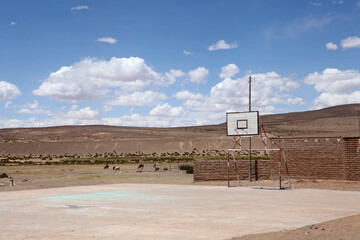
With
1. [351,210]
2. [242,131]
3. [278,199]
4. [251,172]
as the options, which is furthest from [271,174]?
[351,210]

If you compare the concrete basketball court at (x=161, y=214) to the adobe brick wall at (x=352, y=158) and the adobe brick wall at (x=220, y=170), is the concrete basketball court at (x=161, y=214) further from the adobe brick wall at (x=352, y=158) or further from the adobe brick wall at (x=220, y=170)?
the adobe brick wall at (x=220, y=170)

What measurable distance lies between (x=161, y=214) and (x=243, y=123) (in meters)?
20.1

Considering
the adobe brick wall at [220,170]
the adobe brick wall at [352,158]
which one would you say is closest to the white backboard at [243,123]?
the adobe brick wall at [220,170]

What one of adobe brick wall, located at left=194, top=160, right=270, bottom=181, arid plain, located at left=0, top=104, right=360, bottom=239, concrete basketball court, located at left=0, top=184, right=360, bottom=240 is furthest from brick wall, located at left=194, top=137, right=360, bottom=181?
Answer: concrete basketball court, located at left=0, top=184, right=360, bottom=240

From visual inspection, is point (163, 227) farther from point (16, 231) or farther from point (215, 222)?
point (16, 231)

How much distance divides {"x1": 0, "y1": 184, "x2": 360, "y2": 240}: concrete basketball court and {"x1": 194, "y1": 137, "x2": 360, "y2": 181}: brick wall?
8.53m

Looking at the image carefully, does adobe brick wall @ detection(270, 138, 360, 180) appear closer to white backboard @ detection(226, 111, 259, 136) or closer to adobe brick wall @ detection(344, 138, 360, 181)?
adobe brick wall @ detection(344, 138, 360, 181)

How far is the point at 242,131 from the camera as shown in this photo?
38.3 meters

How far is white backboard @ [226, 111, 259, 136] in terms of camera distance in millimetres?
37875

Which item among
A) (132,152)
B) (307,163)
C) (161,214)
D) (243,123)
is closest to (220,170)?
(243,123)

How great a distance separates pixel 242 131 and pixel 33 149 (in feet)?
420

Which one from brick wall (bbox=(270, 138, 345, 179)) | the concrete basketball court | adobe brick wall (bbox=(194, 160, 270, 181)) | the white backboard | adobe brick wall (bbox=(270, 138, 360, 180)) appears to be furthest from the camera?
adobe brick wall (bbox=(194, 160, 270, 181))

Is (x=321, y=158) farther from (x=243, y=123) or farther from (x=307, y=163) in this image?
(x=243, y=123)

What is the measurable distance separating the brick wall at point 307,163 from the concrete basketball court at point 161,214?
853 centimetres
